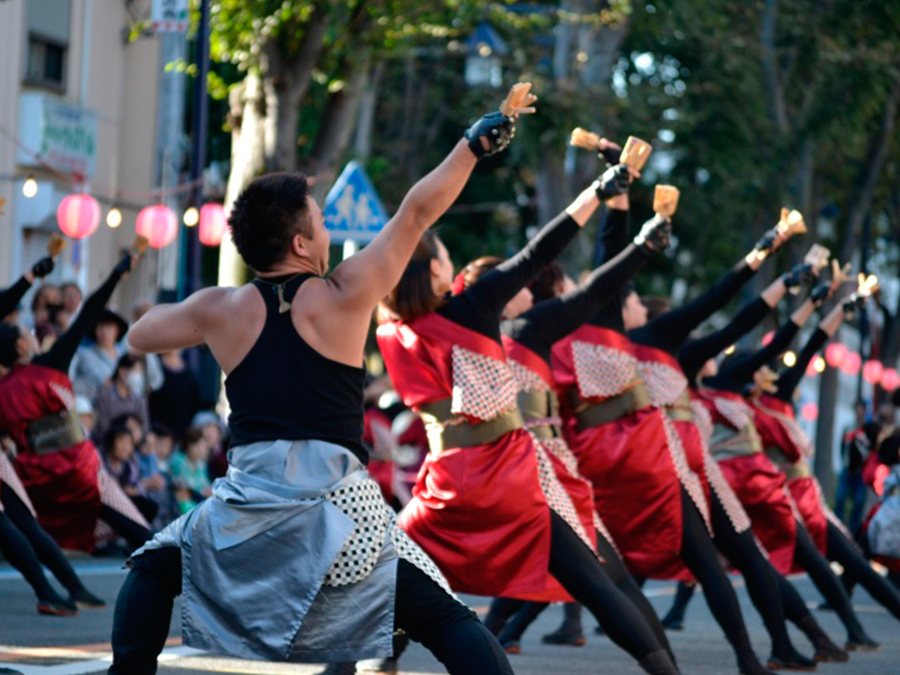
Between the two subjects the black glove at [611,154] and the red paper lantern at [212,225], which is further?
the red paper lantern at [212,225]

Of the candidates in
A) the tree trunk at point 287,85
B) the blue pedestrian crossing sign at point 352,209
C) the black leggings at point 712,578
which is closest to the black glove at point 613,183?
the black leggings at point 712,578

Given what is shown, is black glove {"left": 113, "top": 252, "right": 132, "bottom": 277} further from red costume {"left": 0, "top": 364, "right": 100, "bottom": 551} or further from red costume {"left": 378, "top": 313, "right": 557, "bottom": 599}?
red costume {"left": 378, "top": 313, "right": 557, "bottom": 599}

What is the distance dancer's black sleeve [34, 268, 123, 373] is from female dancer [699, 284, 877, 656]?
314cm

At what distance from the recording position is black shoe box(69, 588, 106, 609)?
9.26 m

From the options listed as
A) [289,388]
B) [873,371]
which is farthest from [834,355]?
[289,388]

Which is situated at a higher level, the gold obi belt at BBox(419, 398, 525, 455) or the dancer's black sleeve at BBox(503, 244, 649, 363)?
the dancer's black sleeve at BBox(503, 244, 649, 363)

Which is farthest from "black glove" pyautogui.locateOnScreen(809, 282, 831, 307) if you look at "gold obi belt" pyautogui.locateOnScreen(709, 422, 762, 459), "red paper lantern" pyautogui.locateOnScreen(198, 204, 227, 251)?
"red paper lantern" pyautogui.locateOnScreen(198, 204, 227, 251)

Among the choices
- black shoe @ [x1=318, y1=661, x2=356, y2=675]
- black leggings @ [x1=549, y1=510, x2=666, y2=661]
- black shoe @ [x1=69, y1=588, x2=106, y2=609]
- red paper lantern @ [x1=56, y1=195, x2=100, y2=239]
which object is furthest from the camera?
red paper lantern @ [x1=56, y1=195, x2=100, y2=239]

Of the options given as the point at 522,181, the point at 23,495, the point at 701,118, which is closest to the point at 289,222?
the point at 23,495

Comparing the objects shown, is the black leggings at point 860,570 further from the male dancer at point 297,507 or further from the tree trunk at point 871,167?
the tree trunk at point 871,167

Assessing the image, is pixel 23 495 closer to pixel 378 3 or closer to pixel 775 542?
pixel 775 542

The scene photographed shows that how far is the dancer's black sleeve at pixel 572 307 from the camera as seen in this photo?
6.86 meters

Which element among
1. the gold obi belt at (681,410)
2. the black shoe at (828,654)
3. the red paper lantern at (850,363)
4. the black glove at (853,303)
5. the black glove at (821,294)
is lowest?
the red paper lantern at (850,363)

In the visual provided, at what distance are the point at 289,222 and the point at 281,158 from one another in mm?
11884
